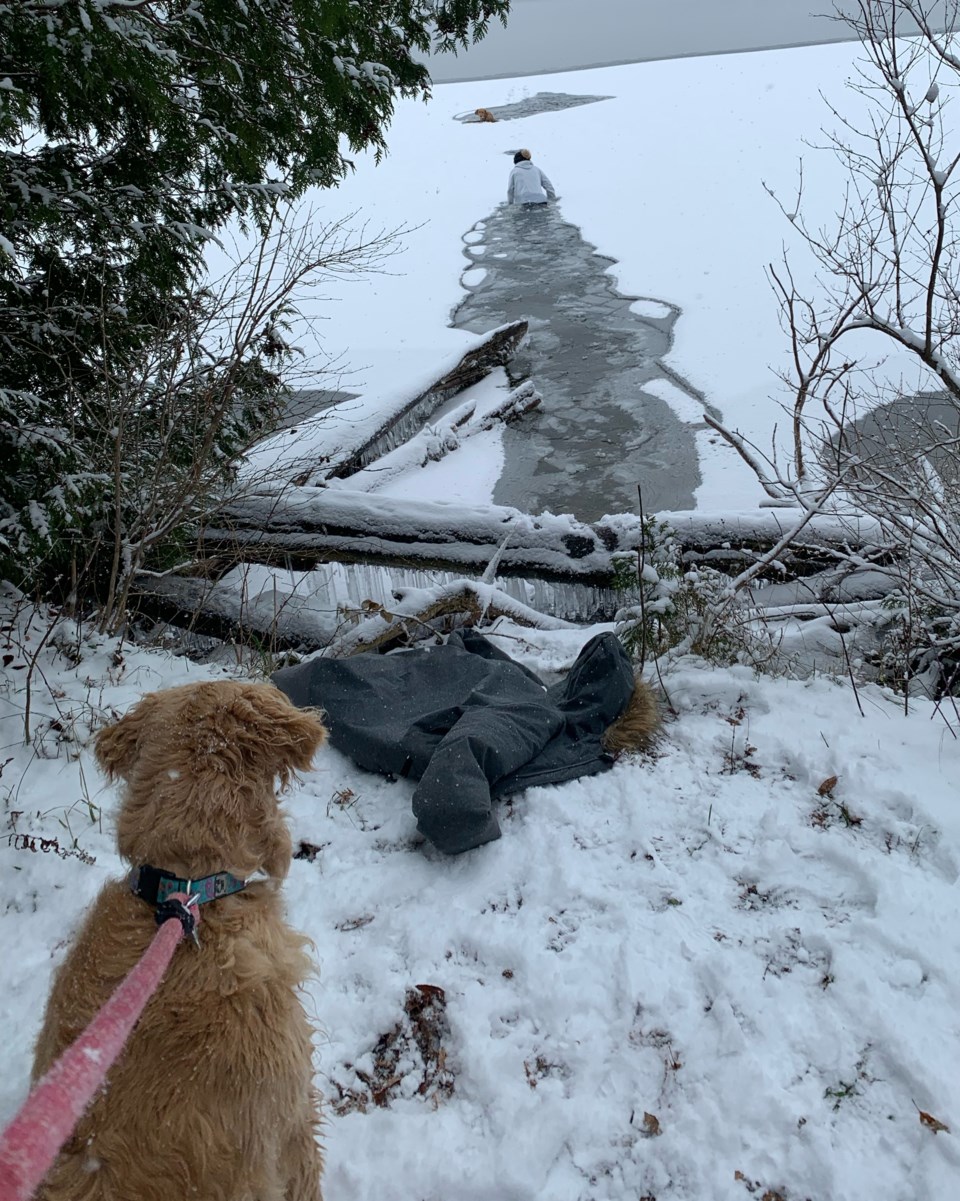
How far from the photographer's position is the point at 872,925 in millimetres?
2619

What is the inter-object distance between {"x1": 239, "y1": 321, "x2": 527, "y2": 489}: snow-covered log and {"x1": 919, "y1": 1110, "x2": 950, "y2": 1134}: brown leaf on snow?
15.5ft

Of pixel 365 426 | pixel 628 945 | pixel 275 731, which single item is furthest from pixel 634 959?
pixel 365 426

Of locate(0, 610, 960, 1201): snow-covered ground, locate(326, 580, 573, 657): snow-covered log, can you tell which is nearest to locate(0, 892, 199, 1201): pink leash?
locate(0, 610, 960, 1201): snow-covered ground

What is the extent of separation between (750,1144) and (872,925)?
2.83ft

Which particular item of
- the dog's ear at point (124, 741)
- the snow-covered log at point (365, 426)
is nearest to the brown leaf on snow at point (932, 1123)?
the dog's ear at point (124, 741)

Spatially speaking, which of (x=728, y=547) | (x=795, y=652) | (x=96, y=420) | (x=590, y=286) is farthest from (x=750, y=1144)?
(x=590, y=286)

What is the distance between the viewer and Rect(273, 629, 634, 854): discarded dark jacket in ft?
10.3

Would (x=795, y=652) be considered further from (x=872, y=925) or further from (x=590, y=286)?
(x=590, y=286)

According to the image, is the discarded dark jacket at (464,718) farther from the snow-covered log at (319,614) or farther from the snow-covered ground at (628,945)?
Result: the snow-covered log at (319,614)

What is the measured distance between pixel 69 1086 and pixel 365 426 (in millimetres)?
7486

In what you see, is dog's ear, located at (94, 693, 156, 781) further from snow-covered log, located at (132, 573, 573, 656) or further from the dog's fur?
snow-covered log, located at (132, 573, 573, 656)

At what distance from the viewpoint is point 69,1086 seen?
1175 millimetres

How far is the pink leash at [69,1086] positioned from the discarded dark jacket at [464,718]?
1.62 meters

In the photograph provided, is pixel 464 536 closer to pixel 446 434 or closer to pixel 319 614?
pixel 319 614
